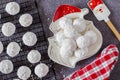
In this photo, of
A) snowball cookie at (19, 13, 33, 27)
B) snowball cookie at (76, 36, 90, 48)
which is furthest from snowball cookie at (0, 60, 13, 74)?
snowball cookie at (76, 36, 90, 48)

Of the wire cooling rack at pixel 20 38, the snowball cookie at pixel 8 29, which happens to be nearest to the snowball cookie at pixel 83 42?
the wire cooling rack at pixel 20 38

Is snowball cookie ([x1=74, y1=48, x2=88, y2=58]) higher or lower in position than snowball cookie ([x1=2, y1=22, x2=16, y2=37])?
lower

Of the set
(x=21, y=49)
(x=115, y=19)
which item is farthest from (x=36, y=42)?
(x=115, y=19)

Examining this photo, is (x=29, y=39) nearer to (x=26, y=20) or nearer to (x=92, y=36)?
(x=26, y=20)

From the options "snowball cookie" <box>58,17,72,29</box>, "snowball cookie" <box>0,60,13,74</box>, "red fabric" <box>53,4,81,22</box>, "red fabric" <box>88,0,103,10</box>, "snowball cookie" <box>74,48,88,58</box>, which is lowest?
"snowball cookie" <box>0,60,13,74</box>

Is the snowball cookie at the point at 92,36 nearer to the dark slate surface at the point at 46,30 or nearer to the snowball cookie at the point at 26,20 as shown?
the dark slate surface at the point at 46,30

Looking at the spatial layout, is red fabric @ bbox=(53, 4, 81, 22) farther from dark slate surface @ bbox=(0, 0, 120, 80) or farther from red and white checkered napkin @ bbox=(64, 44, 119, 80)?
red and white checkered napkin @ bbox=(64, 44, 119, 80)
